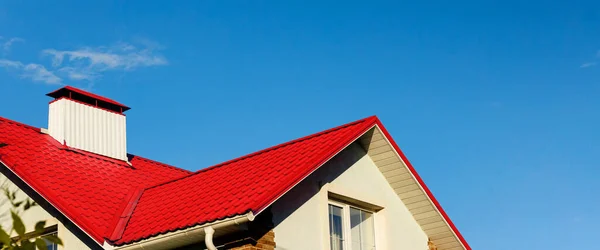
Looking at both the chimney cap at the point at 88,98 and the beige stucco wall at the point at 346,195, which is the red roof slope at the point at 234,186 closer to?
the beige stucco wall at the point at 346,195

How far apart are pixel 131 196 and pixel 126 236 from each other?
2095 millimetres

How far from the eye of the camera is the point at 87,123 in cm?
1677

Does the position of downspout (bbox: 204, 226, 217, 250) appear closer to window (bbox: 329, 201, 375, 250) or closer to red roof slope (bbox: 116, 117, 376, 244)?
red roof slope (bbox: 116, 117, 376, 244)

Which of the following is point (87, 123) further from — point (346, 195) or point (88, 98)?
point (346, 195)

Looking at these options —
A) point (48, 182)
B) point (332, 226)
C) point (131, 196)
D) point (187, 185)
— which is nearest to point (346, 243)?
point (332, 226)

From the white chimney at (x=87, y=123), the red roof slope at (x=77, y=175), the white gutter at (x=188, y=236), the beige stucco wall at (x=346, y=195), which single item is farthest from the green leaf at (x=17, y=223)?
the white chimney at (x=87, y=123)

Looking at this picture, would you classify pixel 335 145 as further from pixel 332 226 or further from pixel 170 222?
pixel 170 222

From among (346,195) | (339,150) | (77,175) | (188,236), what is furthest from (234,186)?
(77,175)

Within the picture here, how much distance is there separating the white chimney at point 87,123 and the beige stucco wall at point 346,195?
5406 millimetres

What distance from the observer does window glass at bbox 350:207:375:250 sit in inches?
522

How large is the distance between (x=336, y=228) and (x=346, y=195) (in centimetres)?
59

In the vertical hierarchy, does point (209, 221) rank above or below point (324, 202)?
below

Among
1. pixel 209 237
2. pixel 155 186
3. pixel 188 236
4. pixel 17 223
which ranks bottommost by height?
pixel 17 223

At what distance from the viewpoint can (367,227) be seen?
1374 cm
